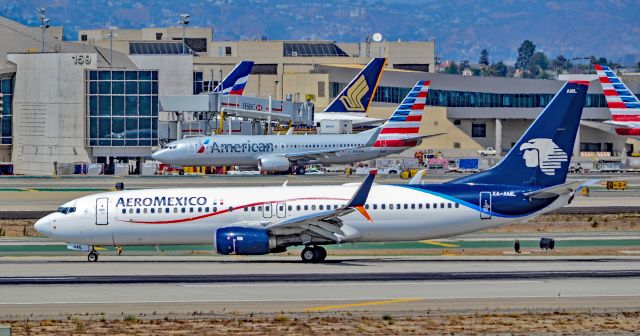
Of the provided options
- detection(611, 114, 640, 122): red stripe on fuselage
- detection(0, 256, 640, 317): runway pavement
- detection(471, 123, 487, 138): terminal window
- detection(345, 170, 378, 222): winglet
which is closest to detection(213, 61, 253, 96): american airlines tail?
detection(611, 114, 640, 122): red stripe on fuselage

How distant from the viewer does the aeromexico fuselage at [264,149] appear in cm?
10000

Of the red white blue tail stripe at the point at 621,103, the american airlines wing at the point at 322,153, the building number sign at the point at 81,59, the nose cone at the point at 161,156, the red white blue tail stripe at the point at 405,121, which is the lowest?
the nose cone at the point at 161,156

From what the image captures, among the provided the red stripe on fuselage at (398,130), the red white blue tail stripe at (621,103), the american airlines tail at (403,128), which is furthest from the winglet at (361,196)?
the red white blue tail stripe at (621,103)

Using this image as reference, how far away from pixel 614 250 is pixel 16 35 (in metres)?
90.8

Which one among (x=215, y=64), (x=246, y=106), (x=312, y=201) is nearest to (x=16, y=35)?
(x=246, y=106)

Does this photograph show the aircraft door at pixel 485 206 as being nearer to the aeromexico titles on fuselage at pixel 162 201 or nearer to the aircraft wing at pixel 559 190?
the aircraft wing at pixel 559 190

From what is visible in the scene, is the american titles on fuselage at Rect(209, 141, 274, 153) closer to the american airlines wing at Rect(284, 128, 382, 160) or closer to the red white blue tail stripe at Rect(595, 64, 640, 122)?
the american airlines wing at Rect(284, 128, 382, 160)

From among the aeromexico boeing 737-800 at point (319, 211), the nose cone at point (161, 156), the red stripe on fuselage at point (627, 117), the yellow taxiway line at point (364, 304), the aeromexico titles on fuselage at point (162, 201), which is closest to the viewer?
the yellow taxiway line at point (364, 304)

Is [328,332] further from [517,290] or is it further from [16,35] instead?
[16,35]

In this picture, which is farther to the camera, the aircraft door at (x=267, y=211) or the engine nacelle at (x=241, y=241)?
the aircraft door at (x=267, y=211)

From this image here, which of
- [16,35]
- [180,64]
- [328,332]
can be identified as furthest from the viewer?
[180,64]

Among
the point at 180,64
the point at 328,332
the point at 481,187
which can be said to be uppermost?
the point at 180,64

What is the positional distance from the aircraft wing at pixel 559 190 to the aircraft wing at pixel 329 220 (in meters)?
6.82

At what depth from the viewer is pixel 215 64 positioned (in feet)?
582
